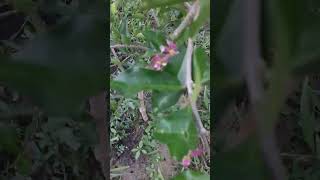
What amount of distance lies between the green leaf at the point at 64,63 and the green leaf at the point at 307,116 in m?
0.33

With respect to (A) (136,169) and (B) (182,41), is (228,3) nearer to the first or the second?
(B) (182,41)

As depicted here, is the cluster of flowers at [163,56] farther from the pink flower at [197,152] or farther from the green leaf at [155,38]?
the pink flower at [197,152]

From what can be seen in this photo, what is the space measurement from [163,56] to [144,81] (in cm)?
5

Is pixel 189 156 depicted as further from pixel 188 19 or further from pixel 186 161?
pixel 188 19

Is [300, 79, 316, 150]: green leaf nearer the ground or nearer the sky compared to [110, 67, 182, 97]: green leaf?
nearer the ground

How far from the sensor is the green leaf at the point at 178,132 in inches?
33.7

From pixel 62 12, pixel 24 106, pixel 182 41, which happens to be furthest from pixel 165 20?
pixel 24 106

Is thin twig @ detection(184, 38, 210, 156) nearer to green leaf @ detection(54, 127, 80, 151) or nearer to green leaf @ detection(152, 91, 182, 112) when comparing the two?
green leaf @ detection(152, 91, 182, 112)

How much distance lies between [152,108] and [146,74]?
6cm

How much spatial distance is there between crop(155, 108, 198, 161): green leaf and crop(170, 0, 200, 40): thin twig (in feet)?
0.39

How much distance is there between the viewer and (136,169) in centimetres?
90

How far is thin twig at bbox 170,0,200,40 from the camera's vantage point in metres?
0.81

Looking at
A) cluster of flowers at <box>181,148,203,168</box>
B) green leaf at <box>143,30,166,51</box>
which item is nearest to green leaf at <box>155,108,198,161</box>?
cluster of flowers at <box>181,148,203,168</box>

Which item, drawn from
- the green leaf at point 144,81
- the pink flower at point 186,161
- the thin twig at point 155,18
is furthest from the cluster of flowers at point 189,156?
the thin twig at point 155,18
